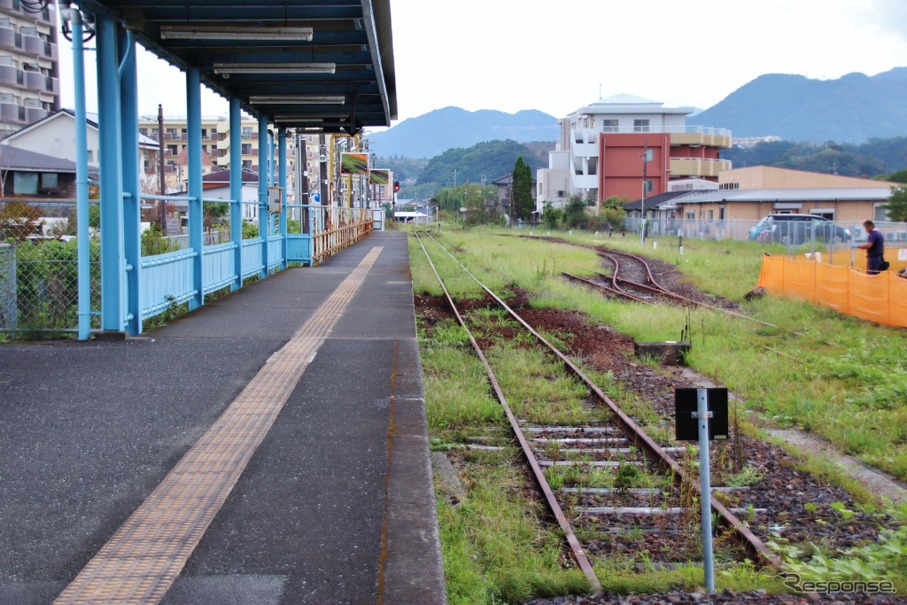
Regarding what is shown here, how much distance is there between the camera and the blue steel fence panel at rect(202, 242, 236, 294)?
48.7 feet

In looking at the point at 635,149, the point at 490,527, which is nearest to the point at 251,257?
the point at 490,527

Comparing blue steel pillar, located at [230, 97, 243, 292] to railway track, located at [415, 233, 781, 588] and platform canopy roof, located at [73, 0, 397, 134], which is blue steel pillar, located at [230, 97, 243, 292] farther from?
railway track, located at [415, 233, 781, 588]

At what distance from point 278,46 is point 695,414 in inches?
419

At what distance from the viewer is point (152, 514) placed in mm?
4859

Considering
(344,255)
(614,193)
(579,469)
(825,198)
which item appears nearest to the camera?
(579,469)

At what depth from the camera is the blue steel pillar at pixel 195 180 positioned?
1395 cm

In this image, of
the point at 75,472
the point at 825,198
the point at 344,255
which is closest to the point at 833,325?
the point at 75,472

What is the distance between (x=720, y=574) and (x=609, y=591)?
663mm

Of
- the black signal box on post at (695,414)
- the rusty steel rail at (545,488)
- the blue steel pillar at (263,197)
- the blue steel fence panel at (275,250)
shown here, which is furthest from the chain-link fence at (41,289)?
the blue steel fence panel at (275,250)

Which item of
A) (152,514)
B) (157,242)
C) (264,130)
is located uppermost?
(264,130)

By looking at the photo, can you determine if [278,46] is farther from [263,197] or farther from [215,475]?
[215,475]

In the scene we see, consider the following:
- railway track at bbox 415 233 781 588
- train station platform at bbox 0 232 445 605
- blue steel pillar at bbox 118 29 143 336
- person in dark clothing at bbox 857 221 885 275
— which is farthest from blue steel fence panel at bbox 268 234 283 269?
railway track at bbox 415 233 781 588

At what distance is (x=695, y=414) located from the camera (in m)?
4.82

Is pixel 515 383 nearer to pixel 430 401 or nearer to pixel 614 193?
pixel 430 401
